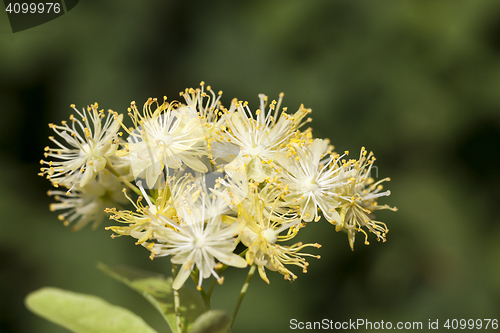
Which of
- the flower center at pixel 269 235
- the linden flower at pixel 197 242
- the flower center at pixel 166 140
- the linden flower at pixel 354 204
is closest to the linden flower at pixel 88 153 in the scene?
the flower center at pixel 166 140

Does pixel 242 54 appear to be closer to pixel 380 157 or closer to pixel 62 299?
pixel 380 157

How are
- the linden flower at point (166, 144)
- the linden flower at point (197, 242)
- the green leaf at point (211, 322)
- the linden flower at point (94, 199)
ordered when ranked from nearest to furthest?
1. the green leaf at point (211, 322)
2. the linden flower at point (197, 242)
3. the linden flower at point (166, 144)
4. the linden flower at point (94, 199)

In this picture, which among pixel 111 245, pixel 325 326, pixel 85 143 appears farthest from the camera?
pixel 111 245

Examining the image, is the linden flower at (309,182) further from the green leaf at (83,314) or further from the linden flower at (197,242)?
the green leaf at (83,314)

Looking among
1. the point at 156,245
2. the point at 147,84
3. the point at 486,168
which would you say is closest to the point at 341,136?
the point at 486,168

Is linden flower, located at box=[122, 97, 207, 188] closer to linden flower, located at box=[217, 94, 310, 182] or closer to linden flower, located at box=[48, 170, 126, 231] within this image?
linden flower, located at box=[217, 94, 310, 182]

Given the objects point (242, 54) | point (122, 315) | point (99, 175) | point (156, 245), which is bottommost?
point (122, 315)
